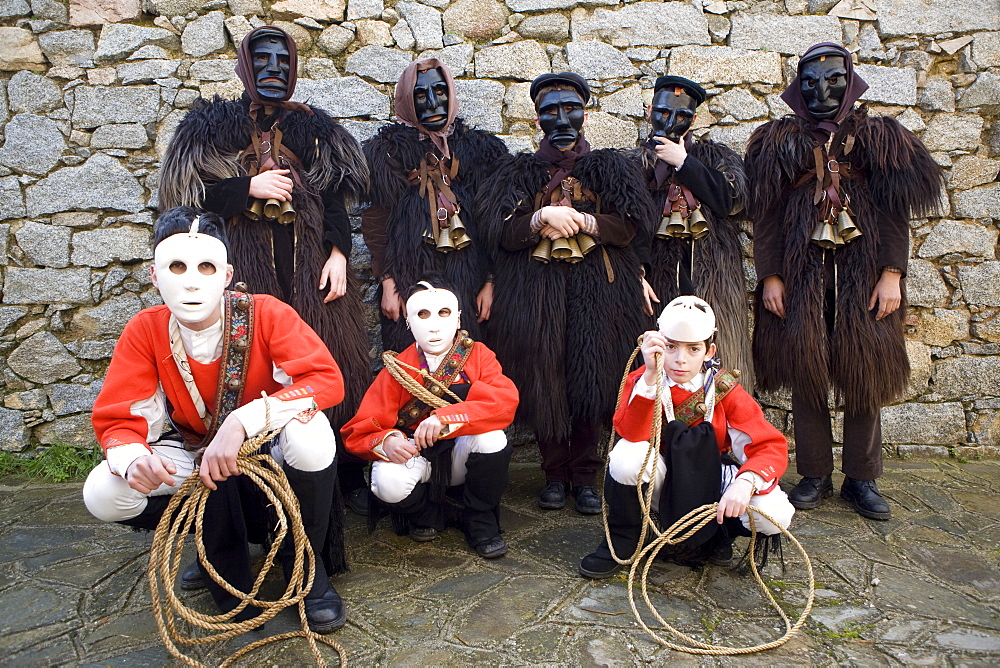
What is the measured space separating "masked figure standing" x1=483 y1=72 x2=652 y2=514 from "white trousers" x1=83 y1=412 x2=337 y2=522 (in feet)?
3.47

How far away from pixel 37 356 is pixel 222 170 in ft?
5.97

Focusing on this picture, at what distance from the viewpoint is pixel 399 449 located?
2299mm

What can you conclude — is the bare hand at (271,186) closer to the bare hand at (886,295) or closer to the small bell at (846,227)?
the small bell at (846,227)

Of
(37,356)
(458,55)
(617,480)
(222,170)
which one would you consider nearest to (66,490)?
(37,356)

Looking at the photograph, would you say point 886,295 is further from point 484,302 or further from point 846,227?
point 484,302

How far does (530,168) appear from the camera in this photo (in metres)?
2.83

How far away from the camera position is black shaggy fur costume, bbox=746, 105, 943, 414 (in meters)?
2.75

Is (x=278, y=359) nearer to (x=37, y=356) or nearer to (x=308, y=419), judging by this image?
(x=308, y=419)

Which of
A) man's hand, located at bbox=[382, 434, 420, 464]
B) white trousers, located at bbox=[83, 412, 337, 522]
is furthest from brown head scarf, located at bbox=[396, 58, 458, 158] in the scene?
white trousers, located at bbox=[83, 412, 337, 522]

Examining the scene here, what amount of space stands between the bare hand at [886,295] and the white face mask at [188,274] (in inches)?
101

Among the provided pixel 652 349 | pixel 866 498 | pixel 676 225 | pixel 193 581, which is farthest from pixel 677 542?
pixel 193 581

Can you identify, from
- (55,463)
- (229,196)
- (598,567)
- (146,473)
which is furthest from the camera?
(55,463)

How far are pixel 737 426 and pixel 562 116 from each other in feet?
4.85

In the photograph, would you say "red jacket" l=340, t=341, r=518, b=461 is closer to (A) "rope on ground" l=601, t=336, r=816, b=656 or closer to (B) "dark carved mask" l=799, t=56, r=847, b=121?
(A) "rope on ground" l=601, t=336, r=816, b=656
